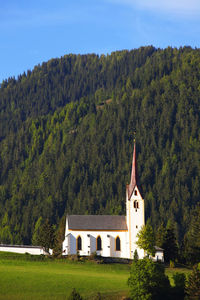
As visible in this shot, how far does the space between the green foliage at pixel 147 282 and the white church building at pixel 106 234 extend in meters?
35.7

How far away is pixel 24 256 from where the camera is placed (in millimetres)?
110875

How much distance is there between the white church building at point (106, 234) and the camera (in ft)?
386

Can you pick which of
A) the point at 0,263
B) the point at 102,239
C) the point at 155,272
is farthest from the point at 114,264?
the point at 155,272

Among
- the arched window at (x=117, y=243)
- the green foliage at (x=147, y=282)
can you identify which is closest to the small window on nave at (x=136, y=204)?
the arched window at (x=117, y=243)

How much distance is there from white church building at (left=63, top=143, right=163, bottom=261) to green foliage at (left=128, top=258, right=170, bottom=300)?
35750 mm

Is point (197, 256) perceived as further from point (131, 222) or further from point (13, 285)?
point (13, 285)

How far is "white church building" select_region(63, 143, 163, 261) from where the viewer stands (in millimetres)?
117750

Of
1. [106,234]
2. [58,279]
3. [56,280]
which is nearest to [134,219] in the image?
[106,234]

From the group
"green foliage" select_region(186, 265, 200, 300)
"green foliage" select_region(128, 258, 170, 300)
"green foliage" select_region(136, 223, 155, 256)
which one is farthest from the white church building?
"green foliage" select_region(186, 265, 200, 300)

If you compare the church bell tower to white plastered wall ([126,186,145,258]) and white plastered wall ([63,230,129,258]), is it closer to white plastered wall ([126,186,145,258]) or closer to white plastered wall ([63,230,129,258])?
white plastered wall ([126,186,145,258])

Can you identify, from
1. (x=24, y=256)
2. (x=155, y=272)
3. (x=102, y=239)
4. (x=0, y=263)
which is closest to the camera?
(x=155, y=272)

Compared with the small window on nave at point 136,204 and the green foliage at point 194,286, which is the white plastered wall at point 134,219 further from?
the green foliage at point 194,286

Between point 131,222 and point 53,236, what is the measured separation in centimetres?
1590

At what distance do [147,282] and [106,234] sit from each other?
39.7 m
